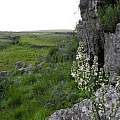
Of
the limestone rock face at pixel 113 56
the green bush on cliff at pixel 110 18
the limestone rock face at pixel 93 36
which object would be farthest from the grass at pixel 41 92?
the green bush on cliff at pixel 110 18

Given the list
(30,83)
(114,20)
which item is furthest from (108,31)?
(30,83)

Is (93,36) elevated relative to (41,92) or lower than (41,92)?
elevated

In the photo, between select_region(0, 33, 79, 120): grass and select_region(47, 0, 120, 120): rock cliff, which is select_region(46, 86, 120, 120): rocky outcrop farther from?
select_region(0, 33, 79, 120): grass

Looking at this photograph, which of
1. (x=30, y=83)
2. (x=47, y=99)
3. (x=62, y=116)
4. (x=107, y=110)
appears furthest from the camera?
(x=30, y=83)

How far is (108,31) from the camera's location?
Answer: 12.3m

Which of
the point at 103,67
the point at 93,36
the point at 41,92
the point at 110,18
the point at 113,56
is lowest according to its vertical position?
the point at 41,92

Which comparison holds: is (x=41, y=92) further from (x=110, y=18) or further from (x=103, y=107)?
(x=103, y=107)

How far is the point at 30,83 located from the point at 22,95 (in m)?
1.63

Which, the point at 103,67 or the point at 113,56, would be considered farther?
the point at 103,67

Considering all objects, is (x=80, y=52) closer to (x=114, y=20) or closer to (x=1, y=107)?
(x=114, y=20)

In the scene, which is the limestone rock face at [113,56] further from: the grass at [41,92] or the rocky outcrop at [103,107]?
the grass at [41,92]

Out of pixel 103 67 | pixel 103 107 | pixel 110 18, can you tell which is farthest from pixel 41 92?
pixel 103 107

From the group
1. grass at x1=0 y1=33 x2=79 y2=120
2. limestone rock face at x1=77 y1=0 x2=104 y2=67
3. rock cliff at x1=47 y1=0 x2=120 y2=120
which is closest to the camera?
rock cliff at x1=47 y1=0 x2=120 y2=120

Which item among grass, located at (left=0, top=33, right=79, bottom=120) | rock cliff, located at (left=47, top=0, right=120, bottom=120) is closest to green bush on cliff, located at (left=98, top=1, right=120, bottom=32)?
rock cliff, located at (left=47, top=0, right=120, bottom=120)
